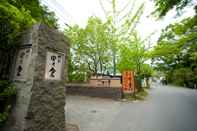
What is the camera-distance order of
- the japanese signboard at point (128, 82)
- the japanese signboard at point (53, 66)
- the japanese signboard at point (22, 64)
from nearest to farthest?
the japanese signboard at point (22, 64)
the japanese signboard at point (53, 66)
the japanese signboard at point (128, 82)

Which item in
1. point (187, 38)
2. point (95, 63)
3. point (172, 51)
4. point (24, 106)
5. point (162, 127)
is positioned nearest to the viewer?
point (24, 106)

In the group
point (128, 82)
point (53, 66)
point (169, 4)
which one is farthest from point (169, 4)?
point (128, 82)

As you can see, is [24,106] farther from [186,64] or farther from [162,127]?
[186,64]

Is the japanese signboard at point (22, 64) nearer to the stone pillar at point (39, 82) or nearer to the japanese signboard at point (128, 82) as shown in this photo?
the stone pillar at point (39, 82)

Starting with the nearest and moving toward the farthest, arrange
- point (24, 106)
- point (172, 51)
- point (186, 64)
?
point (24, 106) < point (172, 51) < point (186, 64)

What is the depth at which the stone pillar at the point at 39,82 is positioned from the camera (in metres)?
4.07

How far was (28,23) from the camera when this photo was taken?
468 cm

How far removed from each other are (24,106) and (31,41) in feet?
5.01

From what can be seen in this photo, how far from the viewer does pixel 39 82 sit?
4.23 meters

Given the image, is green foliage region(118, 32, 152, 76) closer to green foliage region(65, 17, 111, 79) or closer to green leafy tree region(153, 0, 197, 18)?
green foliage region(65, 17, 111, 79)

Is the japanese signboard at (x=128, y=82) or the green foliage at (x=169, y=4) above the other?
the green foliage at (x=169, y=4)

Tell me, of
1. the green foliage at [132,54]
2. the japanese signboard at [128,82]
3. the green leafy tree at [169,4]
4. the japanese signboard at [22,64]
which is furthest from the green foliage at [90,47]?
the japanese signboard at [22,64]

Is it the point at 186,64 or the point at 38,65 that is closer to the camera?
the point at 38,65

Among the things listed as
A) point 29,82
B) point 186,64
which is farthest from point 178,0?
point 186,64
